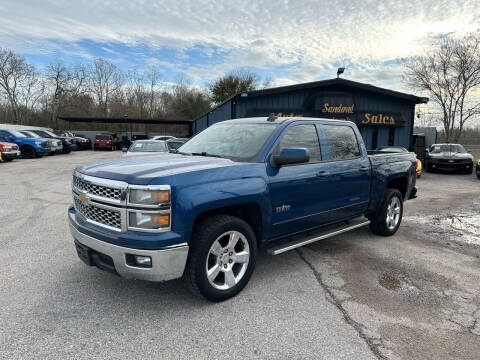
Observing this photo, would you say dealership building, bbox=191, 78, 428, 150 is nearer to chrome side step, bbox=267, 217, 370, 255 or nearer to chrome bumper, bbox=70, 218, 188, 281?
chrome side step, bbox=267, 217, 370, 255

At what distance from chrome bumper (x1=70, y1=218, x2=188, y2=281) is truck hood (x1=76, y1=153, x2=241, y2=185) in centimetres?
60

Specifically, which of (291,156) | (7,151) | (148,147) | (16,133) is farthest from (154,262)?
(16,133)

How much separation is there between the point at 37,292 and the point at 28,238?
216 cm

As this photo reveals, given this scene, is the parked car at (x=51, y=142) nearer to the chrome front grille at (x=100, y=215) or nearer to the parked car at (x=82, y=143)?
the parked car at (x=82, y=143)

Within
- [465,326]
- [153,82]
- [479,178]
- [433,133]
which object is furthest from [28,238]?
[153,82]

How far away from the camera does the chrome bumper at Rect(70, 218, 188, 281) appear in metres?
2.72

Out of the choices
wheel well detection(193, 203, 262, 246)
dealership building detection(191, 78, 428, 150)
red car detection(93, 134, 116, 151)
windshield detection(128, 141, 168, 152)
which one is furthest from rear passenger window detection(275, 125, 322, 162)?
red car detection(93, 134, 116, 151)

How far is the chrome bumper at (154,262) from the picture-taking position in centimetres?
272

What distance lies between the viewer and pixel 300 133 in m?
4.05

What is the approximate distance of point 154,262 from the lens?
107 inches

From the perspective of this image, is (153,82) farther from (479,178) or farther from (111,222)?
(111,222)

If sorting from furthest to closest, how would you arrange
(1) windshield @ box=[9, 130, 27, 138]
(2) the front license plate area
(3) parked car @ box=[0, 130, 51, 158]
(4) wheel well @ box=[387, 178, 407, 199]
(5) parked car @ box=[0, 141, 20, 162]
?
1. (1) windshield @ box=[9, 130, 27, 138]
2. (3) parked car @ box=[0, 130, 51, 158]
3. (5) parked car @ box=[0, 141, 20, 162]
4. (4) wheel well @ box=[387, 178, 407, 199]
5. (2) the front license plate area

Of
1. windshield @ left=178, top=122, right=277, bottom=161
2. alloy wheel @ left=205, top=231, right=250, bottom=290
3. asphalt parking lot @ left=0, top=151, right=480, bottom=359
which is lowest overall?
asphalt parking lot @ left=0, top=151, right=480, bottom=359

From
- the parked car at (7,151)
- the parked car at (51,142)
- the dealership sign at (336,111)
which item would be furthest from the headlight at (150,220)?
the parked car at (51,142)
